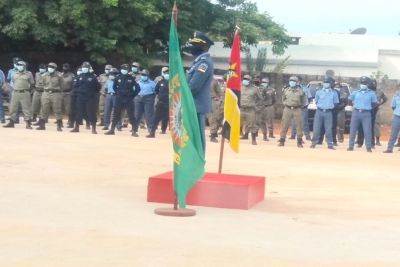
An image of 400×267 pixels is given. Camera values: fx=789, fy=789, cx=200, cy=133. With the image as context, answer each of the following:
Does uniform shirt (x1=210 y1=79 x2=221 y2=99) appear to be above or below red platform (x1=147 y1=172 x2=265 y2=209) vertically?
above

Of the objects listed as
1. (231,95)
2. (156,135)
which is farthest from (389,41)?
(231,95)

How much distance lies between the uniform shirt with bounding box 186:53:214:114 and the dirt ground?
4.40 feet

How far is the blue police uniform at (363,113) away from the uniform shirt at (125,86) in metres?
5.40

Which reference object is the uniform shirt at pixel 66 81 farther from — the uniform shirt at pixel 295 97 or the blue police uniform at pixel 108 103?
the uniform shirt at pixel 295 97

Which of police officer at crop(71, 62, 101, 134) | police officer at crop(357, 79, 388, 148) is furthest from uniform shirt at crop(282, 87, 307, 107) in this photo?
police officer at crop(71, 62, 101, 134)

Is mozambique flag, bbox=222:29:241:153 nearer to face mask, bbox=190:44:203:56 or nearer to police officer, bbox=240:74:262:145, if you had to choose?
face mask, bbox=190:44:203:56

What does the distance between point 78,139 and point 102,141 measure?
0.58 metres

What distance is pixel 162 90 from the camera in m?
19.8

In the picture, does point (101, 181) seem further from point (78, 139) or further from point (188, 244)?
point (78, 139)

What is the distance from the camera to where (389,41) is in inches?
1713

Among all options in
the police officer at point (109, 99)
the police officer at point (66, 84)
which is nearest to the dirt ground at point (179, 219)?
the police officer at point (66, 84)

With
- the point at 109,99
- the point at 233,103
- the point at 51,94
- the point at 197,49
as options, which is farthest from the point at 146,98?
the point at 197,49

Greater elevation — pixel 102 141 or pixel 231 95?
pixel 231 95

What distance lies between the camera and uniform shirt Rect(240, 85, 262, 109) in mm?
18875
